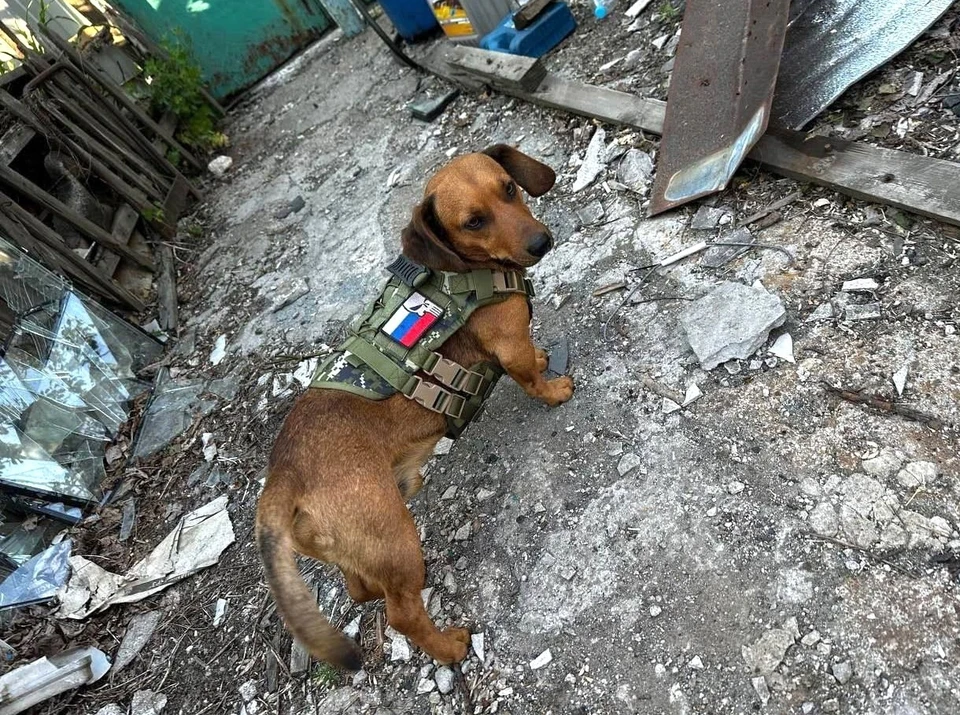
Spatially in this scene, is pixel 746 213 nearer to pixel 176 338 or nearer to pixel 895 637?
pixel 895 637

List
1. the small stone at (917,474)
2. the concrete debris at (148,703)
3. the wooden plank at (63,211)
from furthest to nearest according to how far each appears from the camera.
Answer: the wooden plank at (63,211)
the concrete debris at (148,703)
the small stone at (917,474)

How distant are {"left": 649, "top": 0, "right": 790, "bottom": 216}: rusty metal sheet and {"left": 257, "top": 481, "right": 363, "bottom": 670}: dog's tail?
9.40 ft

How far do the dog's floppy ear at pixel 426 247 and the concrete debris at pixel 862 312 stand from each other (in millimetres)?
1802

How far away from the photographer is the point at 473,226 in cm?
280

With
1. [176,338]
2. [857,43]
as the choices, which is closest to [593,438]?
[857,43]

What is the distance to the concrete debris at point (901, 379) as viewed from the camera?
8.22 feet

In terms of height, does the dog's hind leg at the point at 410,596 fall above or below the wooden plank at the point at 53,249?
below

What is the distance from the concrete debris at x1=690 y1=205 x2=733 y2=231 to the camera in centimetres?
346

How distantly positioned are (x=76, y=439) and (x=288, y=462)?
2.88m

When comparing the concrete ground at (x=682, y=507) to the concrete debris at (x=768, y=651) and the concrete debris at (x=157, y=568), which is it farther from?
the concrete debris at (x=157, y=568)

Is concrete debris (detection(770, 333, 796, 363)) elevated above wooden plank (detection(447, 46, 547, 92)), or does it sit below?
below

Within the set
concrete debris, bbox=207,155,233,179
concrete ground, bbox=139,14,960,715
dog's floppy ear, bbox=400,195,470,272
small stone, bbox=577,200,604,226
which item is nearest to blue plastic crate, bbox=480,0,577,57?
concrete ground, bbox=139,14,960,715

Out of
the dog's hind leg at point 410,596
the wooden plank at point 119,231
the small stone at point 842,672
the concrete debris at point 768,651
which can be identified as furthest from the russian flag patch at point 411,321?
the wooden plank at point 119,231

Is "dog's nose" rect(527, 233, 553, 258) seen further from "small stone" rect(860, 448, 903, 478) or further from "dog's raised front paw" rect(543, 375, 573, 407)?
"small stone" rect(860, 448, 903, 478)
